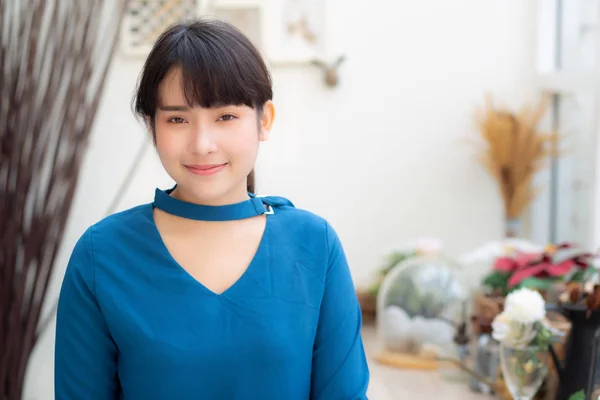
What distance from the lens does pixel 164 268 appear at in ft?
3.43

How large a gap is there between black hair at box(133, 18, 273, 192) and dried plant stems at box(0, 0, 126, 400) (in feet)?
5.04

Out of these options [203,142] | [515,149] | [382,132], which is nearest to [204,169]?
[203,142]

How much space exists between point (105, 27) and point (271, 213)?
2092 millimetres

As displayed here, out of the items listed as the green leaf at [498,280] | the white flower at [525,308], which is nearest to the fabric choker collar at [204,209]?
the white flower at [525,308]

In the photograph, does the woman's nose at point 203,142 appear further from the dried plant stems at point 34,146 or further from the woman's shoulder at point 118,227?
the dried plant stems at point 34,146

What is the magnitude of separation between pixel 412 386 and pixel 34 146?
4.21 feet

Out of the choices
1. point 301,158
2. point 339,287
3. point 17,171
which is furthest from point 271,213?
point 301,158

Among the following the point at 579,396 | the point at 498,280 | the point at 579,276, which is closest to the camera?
the point at 579,396

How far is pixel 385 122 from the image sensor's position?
3053 mm

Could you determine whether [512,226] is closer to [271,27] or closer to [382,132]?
[382,132]

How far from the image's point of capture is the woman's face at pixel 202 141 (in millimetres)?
1009

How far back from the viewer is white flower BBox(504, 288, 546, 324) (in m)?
1.74

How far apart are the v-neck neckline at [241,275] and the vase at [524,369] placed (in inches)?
35.4

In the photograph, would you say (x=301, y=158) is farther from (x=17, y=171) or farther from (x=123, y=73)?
(x=17, y=171)
